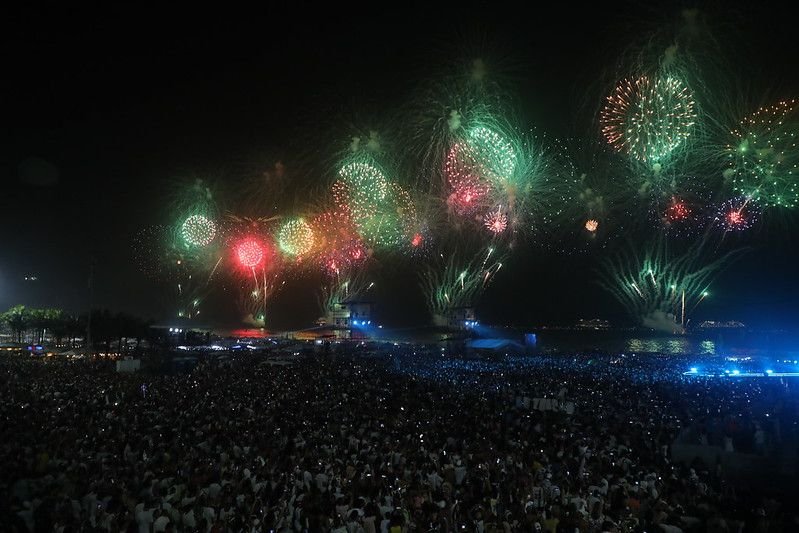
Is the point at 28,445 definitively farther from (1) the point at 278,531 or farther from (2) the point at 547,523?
(2) the point at 547,523

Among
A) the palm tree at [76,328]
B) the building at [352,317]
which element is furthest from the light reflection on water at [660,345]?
the palm tree at [76,328]

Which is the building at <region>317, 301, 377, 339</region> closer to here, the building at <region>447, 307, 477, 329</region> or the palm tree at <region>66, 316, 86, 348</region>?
the building at <region>447, 307, 477, 329</region>

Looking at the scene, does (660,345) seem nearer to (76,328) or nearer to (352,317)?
(352,317)

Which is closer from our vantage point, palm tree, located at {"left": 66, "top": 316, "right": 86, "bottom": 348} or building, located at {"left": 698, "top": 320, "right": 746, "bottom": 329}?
palm tree, located at {"left": 66, "top": 316, "right": 86, "bottom": 348}

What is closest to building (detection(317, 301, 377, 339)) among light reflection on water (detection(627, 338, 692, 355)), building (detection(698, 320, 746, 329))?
light reflection on water (detection(627, 338, 692, 355))

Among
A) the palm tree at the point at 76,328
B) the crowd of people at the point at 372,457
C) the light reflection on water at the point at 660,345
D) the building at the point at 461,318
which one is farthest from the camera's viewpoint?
the building at the point at 461,318

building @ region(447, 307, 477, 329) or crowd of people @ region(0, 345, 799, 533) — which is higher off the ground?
building @ region(447, 307, 477, 329)

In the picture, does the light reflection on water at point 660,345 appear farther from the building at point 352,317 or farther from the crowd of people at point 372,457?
the crowd of people at point 372,457

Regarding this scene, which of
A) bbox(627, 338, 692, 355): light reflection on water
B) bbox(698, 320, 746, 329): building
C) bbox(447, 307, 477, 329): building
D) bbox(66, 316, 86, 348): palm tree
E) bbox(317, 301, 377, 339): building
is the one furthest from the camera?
bbox(698, 320, 746, 329): building

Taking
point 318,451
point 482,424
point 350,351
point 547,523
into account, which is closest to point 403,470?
point 318,451
